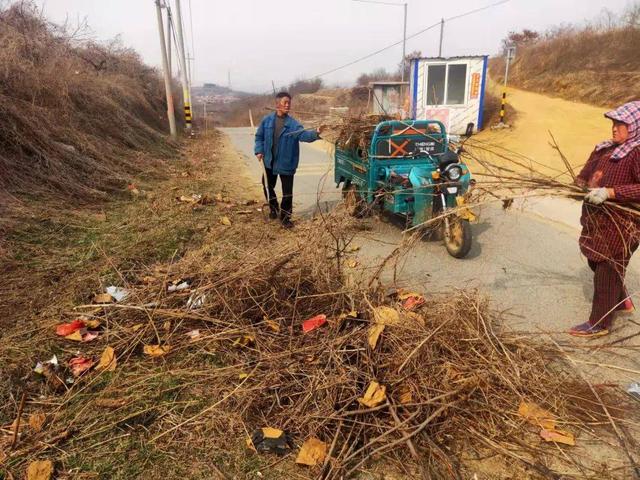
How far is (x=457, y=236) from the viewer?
5.32 metres

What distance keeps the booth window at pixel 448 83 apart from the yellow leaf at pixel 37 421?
16312mm

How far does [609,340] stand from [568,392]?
106cm

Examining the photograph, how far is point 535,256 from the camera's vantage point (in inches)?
216

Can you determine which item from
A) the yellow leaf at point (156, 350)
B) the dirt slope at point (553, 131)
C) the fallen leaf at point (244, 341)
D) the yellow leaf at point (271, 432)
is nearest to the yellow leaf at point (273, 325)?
the fallen leaf at point (244, 341)

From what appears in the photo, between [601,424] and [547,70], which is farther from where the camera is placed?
[547,70]

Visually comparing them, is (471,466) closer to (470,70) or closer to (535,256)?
(535,256)

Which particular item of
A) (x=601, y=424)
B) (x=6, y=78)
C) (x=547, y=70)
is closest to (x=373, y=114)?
(x=601, y=424)

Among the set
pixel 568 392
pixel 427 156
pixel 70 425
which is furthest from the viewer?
pixel 427 156

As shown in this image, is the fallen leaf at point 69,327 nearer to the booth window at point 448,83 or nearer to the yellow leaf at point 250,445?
the yellow leaf at point 250,445

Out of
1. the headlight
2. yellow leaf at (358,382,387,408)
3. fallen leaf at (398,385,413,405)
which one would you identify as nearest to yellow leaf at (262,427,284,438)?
yellow leaf at (358,382,387,408)

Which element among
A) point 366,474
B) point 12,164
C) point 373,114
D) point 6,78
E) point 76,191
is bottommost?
point 366,474

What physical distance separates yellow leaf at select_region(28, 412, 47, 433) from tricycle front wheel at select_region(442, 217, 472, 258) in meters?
4.34

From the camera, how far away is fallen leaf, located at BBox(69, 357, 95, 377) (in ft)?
9.92

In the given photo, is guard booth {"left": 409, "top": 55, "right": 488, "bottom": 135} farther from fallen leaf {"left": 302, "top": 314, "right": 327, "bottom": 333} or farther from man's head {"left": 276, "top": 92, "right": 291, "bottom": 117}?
fallen leaf {"left": 302, "top": 314, "right": 327, "bottom": 333}
